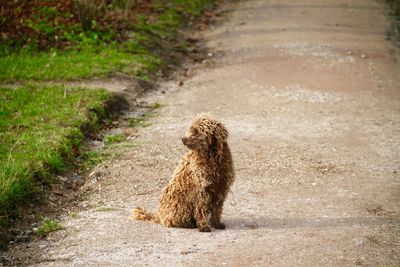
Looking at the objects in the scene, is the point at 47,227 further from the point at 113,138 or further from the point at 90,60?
the point at 90,60

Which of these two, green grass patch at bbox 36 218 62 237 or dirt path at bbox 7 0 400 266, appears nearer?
dirt path at bbox 7 0 400 266

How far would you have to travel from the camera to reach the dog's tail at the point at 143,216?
30.0 feet

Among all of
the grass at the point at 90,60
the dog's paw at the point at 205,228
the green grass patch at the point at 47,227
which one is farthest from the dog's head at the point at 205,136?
the grass at the point at 90,60

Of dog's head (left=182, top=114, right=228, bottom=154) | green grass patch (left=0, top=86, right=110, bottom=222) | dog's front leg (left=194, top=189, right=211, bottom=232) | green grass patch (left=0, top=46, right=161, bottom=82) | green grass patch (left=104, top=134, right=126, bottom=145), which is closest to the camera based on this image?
dog's head (left=182, top=114, right=228, bottom=154)

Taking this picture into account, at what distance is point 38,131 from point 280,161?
4.13 metres

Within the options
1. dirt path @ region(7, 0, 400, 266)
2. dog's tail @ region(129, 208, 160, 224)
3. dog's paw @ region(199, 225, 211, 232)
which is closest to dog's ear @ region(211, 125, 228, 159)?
dog's paw @ region(199, 225, 211, 232)

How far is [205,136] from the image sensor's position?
8.54 metres

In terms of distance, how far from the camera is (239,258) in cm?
779

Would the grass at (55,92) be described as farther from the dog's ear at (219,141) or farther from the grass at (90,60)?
the dog's ear at (219,141)

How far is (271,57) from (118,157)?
7.42 meters

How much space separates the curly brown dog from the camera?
860cm

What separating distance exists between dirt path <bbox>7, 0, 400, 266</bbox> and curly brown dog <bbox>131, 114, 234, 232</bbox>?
0.65 ft

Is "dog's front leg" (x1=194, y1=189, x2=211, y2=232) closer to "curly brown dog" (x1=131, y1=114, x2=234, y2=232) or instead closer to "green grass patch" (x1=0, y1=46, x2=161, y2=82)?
"curly brown dog" (x1=131, y1=114, x2=234, y2=232)

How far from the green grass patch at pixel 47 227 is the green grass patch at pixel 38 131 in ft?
1.58
